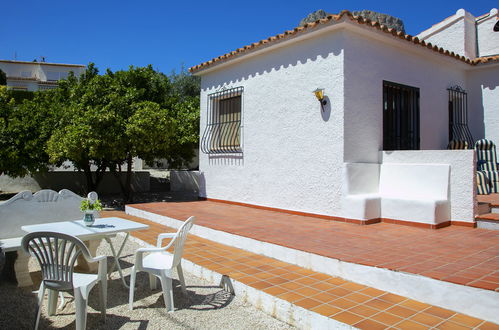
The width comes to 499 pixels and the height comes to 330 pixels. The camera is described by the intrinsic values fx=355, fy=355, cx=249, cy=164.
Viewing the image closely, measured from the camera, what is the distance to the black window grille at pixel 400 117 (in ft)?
26.7

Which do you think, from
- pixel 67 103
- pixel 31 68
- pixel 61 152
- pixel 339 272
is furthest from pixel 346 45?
pixel 31 68

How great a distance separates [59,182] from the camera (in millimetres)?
15758

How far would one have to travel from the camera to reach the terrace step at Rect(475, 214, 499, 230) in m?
5.96

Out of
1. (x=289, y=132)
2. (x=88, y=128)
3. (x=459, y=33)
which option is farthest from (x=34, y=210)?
(x=459, y=33)

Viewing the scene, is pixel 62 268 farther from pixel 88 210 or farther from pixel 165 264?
pixel 88 210

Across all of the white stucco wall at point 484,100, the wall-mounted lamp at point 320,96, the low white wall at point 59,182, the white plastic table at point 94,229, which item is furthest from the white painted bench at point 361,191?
the low white wall at point 59,182

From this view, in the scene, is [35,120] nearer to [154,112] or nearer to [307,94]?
[154,112]

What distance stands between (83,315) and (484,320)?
3417 mm

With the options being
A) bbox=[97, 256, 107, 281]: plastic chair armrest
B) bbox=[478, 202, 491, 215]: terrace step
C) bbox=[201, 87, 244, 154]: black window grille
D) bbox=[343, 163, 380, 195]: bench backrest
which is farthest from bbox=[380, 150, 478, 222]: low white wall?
bbox=[97, 256, 107, 281]: plastic chair armrest

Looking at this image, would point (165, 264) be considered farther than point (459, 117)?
No

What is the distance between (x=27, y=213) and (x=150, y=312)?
2665 mm

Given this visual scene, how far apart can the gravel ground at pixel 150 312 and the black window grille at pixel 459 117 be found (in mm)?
8647

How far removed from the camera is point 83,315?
Result: 119 inches

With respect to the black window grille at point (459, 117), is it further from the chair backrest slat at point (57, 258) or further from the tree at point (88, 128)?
the chair backrest slat at point (57, 258)
